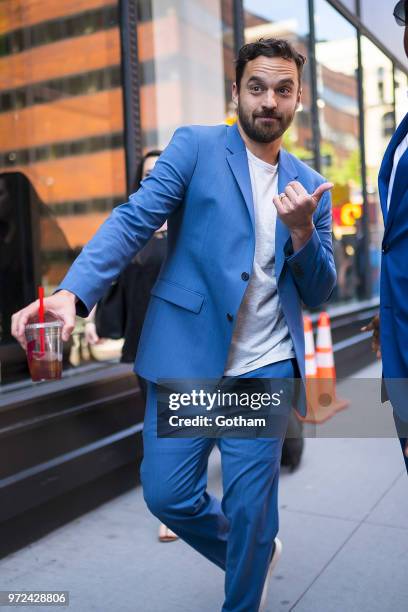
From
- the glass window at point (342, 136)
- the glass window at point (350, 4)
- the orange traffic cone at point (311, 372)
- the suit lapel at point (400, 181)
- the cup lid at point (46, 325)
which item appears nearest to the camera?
the cup lid at point (46, 325)

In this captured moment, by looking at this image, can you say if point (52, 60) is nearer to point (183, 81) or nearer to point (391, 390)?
point (183, 81)

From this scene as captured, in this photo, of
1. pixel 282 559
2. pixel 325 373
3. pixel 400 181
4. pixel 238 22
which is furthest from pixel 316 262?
pixel 238 22

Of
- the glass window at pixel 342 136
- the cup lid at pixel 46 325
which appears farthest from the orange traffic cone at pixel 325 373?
the cup lid at pixel 46 325

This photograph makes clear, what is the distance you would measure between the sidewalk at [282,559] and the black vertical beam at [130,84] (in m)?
2.73

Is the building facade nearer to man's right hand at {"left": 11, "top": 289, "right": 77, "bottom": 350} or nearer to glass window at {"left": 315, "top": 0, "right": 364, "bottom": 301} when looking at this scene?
glass window at {"left": 315, "top": 0, "right": 364, "bottom": 301}

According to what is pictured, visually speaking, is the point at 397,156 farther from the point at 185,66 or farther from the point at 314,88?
the point at 314,88

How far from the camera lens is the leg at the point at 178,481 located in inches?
99.3

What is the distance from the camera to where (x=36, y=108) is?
21.4 ft

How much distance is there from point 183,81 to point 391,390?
6.39 metres

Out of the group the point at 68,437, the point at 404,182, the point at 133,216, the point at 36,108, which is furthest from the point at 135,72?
the point at 404,182

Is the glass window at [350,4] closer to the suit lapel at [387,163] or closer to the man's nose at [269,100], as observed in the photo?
the man's nose at [269,100]

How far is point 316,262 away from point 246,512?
932 mm

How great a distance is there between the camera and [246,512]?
2500 mm

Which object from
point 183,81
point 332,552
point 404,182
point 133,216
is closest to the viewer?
point 404,182
